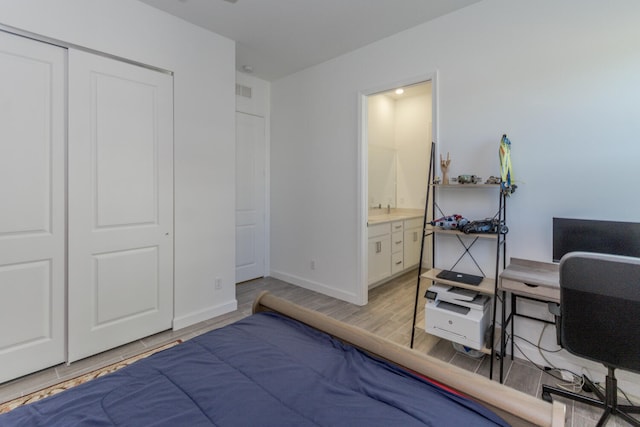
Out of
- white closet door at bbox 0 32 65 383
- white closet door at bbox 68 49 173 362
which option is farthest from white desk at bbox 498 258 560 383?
white closet door at bbox 0 32 65 383

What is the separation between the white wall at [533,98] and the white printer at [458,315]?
44cm

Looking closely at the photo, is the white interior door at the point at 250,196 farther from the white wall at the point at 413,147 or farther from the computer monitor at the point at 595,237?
the computer monitor at the point at 595,237

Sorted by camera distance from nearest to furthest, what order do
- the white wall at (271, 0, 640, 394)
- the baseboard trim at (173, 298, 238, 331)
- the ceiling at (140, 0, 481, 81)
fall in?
the white wall at (271, 0, 640, 394)
the ceiling at (140, 0, 481, 81)
the baseboard trim at (173, 298, 238, 331)

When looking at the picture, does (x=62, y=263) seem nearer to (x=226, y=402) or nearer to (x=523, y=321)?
(x=226, y=402)

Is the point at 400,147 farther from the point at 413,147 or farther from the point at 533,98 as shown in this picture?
the point at 533,98

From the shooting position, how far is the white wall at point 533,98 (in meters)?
1.93

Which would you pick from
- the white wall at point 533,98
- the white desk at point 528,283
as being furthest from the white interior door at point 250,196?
the white desk at point 528,283

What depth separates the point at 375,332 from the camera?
279cm

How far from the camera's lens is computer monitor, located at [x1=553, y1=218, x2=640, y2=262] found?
1757 mm

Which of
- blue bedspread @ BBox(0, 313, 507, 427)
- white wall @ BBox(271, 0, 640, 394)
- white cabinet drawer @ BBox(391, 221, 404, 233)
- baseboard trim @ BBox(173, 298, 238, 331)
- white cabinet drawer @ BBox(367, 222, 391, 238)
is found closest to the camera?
blue bedspread @ BBox(0, 313, 507, 427)

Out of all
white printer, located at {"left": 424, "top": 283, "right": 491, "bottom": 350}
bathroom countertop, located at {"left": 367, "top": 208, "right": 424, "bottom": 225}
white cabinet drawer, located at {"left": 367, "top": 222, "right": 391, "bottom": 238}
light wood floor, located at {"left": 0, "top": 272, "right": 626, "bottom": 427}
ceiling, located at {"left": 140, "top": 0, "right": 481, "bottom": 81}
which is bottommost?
light wood floor, located at {"left": 0, "top": 272, "right": 626, "bottom": 427}

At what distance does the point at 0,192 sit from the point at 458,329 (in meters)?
3.29

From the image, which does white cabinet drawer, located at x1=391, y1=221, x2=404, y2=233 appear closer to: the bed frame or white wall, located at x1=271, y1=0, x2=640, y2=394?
white wall, located at x1=271, y1=0, x2=640, y2=394

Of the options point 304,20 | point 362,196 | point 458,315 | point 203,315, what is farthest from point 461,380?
point 304,20
